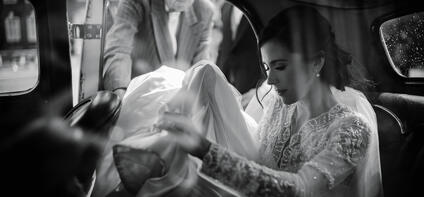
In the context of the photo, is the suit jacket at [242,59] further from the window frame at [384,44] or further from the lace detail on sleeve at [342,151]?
the window frame at [384,44]

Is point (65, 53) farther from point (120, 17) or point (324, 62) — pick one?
point (324, 62)

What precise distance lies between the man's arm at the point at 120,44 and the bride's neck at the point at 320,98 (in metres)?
0.61

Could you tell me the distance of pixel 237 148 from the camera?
1027 millimetres

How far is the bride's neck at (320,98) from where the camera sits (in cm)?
113

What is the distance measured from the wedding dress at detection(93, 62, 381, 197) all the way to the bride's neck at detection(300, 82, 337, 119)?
0.07 feet

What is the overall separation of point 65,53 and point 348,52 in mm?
989

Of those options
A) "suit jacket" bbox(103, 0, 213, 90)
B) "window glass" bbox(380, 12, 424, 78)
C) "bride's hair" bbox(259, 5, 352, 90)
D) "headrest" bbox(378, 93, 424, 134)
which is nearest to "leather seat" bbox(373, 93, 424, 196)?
"headrest" bbox(378, 93, 424, 134)

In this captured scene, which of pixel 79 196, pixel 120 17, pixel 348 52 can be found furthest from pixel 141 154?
pixel 348 52

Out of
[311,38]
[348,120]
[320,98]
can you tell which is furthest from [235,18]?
[348,120]

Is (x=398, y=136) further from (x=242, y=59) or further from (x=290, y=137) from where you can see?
(x=242, y=59)

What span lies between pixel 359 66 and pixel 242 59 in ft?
1.39

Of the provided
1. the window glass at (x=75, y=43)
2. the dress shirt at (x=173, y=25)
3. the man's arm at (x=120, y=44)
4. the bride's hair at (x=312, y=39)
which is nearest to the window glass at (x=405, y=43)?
the bride's hair at (x=312, y=39)

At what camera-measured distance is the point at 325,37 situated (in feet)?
3.63

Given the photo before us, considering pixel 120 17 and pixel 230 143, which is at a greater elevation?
pixel 120 17
